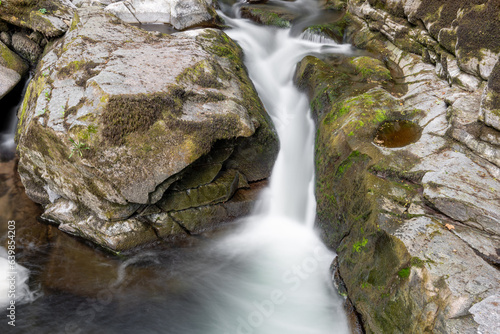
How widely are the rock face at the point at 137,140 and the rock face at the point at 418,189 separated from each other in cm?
206

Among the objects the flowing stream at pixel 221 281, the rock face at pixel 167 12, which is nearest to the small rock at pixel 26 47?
the rock face at pixel 167 12

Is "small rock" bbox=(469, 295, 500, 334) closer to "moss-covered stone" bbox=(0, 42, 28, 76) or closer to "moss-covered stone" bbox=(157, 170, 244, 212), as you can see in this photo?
"moss-covered stone" bbox=(157, 170, 244, 212)

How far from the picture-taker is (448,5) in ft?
22.7

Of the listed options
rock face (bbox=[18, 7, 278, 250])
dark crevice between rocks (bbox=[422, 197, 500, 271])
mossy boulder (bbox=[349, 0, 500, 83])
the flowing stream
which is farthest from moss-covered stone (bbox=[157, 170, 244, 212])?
mossy boulder (bbox=[349, 0, 500, 83])

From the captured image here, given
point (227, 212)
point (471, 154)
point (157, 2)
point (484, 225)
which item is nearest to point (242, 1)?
point (157, 2)

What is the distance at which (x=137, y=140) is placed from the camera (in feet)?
17.3

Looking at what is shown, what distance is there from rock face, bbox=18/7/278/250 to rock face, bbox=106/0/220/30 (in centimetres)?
401

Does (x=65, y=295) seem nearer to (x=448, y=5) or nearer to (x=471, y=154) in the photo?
(x=471, y=154)

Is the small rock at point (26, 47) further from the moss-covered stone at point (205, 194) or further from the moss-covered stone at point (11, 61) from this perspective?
the moss-covered stone at point (205, 194)

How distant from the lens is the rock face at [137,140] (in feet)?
17.0

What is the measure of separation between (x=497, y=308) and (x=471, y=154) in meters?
2.72

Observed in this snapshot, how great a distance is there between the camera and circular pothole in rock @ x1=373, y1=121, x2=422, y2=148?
5.54 metres

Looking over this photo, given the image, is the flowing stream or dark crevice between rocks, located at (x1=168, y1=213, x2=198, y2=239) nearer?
the flowing stream

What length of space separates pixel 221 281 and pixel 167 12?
32.3 feet
